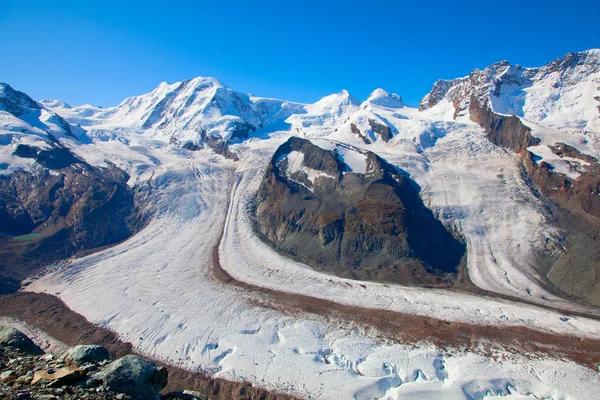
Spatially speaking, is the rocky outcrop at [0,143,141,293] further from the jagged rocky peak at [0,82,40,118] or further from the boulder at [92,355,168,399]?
the jagged rocky peak at [0,82,40,118]

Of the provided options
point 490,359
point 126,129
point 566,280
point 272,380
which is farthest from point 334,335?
point 126,129

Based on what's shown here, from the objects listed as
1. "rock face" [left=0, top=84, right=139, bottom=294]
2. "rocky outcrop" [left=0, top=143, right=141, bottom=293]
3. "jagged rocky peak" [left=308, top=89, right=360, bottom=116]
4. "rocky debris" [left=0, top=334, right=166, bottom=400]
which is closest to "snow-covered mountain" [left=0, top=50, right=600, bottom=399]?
"rock face" [left=0, top=84, right=139, bottom=294]

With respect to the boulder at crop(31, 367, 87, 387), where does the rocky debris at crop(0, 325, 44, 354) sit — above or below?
below

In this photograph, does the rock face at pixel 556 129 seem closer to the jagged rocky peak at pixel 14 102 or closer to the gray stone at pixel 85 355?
the gray stone at pixel 85 355

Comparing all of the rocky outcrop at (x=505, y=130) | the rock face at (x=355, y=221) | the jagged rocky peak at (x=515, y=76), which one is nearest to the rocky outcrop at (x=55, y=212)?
the rock face at (x=355, y=221)

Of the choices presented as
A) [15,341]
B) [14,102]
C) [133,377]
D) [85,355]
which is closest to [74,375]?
[133,377]

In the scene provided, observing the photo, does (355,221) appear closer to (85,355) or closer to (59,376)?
(85,355)
